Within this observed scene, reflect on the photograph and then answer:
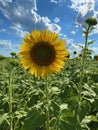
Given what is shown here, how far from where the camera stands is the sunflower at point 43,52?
3.58 meters

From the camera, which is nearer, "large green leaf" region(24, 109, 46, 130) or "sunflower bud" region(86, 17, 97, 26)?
"large green leaf" region(24, 109, 46, 130)

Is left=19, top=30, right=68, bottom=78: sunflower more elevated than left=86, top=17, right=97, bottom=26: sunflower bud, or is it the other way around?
left=86, top=17, right=97, bottom=26: sunflower bud

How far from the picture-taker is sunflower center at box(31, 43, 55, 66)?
141 inches

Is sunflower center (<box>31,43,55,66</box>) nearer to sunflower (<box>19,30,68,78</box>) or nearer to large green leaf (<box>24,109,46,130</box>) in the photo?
sunflower (<box>19,30,68,78</box>)

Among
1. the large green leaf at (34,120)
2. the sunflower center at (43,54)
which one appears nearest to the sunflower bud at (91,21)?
the sunflower center at (43,54)

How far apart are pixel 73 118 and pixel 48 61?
76cm

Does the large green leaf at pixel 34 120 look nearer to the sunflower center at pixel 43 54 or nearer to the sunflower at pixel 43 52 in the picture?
the sunflower at pixel 43 52

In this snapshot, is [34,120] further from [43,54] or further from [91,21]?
[91,21]

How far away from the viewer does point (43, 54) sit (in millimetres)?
3584

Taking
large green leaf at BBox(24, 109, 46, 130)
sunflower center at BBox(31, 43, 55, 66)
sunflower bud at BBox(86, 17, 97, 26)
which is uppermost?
sunflower bud at BBox(86, 17, 97, 26)

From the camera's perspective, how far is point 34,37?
11.8ft

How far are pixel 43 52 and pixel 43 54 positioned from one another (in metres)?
0.02

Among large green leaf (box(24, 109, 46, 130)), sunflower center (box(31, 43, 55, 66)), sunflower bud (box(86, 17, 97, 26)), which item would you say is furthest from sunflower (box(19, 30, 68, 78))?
large green leaf (box(24, 109, 46, 130))

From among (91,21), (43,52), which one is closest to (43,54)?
(43,52)
